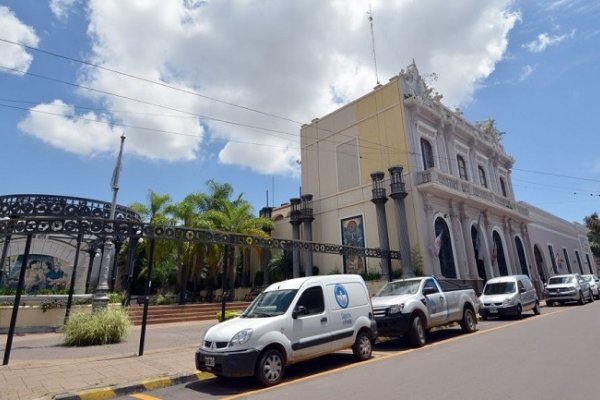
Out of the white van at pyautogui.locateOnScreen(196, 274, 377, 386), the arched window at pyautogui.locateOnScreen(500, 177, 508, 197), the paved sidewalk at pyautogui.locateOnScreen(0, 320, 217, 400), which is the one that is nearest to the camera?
the paved sidewalk at pyautogui.locateOnScreen(0, 320, 217, 400)

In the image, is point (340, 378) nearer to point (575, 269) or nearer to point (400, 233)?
point (400, 233)

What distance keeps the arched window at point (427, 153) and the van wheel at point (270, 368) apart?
837 inches

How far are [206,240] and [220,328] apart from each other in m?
4.25

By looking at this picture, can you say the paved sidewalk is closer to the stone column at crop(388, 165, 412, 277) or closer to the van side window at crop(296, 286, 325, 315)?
the van side window at crop(296, 286, 325, 315)

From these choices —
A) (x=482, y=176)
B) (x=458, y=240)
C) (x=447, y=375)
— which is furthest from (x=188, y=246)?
(x=482, y=176)

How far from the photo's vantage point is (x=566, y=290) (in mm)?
21297

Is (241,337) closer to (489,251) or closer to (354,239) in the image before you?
(354,239)

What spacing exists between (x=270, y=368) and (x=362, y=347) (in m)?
2.55

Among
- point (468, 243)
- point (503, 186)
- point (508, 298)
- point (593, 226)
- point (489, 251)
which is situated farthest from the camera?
point (593, 226)

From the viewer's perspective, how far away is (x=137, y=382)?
6512 mm

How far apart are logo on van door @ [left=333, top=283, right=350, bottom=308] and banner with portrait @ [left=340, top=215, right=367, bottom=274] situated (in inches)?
590

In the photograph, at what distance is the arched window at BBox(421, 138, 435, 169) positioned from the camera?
2552cm

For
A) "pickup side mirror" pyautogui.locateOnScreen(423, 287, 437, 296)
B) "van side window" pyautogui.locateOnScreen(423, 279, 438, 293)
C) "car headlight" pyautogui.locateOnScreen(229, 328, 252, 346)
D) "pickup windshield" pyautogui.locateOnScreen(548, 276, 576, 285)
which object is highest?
"pickup windshield" pyautogui.locateOnScreen(548, 276, 576, 285)

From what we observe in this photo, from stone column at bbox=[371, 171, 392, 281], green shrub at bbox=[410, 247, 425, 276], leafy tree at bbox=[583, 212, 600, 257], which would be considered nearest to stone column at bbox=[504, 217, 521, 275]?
green shrub at bbox=[410, 247, 425, 276]
